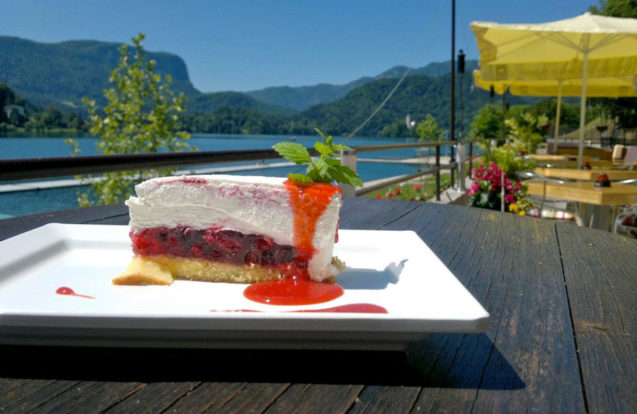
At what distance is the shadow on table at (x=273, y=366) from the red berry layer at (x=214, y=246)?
354 mm

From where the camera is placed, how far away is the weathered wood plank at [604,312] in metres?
0.62

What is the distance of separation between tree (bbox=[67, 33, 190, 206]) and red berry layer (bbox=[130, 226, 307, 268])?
627cm

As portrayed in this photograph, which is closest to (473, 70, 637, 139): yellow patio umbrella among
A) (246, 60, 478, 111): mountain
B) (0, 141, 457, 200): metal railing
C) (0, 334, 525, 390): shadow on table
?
(0, 141, 457, 200): metal railing

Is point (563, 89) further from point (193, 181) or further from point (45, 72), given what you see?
point (45, 72)

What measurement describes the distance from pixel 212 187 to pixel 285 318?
548 millimetres

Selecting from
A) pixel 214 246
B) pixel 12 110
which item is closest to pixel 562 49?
pixel 12 110

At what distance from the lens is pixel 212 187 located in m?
1.09

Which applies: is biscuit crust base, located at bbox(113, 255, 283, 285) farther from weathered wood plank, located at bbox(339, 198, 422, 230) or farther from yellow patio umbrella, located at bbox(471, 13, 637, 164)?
yellow patio umbrella, located at bbox(471, 13, 637, 164)

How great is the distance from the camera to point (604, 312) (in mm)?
907

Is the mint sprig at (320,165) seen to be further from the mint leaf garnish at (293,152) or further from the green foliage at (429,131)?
the green foliage at (429,131)

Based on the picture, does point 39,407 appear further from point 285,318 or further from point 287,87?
point 287,87

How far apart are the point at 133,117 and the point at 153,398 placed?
24.3ft

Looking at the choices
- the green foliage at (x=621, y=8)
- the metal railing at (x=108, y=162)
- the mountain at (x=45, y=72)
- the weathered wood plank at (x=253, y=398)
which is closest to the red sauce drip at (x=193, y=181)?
the weathered wood plank at (x=253, y=398)

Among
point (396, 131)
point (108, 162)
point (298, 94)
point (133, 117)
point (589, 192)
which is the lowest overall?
point (396, 131)
